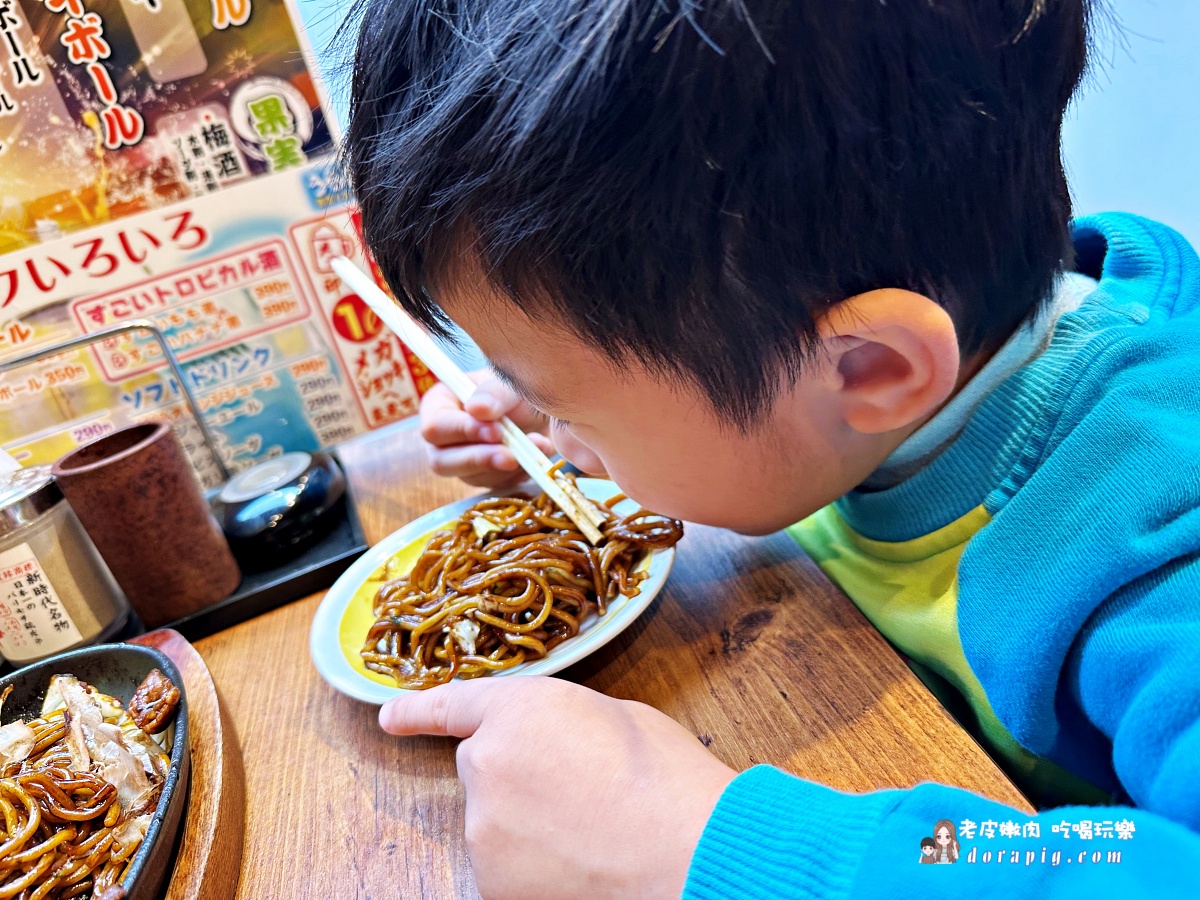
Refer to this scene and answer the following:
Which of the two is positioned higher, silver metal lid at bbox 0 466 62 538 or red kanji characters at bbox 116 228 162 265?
red kanji characters at bbox 116 228 162 265

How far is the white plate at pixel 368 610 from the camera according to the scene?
784 millimetres

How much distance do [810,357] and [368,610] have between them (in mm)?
648

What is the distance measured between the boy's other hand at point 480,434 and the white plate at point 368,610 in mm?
134

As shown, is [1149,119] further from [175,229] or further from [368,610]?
[175,229]

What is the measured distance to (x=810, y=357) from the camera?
60 cm

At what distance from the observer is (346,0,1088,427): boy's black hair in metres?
0.47

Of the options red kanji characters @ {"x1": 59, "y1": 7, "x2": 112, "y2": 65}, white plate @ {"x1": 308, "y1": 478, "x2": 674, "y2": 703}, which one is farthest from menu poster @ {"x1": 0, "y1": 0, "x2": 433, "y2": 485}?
white plate @ {"x1": 308, "y1": 478, "x2": 674, "y2": 703}

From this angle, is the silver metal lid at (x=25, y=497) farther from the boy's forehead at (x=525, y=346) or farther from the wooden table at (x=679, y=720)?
the boy's forehead at (x=525, y=346)

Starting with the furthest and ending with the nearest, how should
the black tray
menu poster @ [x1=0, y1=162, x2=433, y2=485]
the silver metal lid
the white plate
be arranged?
menu poster @ [x1=0, y1=162, x2=433, y2=485] < the black tray < the silver metal lid < the white plate

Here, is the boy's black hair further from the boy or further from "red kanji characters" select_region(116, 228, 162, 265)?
"red kanji characters" select_region(116, 228, 162, 265)

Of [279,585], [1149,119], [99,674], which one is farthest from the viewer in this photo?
[1149,119]

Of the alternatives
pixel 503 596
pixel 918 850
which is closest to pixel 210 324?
pixel 503 596

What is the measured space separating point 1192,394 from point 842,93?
1.33 ft

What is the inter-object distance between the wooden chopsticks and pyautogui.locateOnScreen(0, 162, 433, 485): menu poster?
161mm
